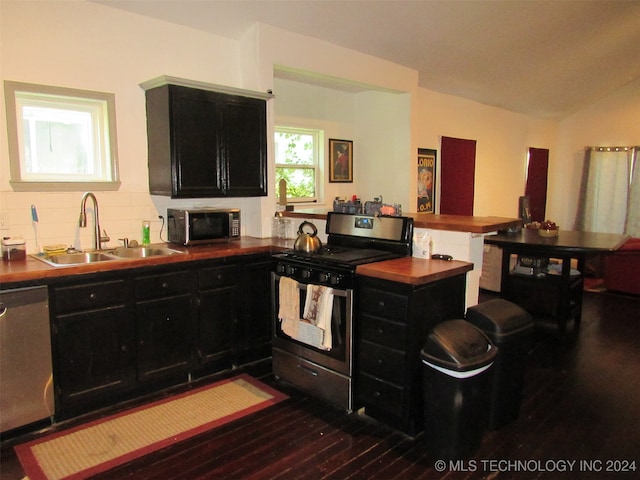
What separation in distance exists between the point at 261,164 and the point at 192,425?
7.04 feet

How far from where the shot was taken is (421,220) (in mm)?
3035

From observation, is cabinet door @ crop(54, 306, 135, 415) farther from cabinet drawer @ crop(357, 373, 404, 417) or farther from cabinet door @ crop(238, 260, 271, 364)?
cabinet drawer @ crop(357, 373, 404, 417)

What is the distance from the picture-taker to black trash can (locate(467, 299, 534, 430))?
8.13 feet

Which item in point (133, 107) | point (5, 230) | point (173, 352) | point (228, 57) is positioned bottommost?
point (173, 352)

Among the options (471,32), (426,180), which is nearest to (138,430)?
(471,32)

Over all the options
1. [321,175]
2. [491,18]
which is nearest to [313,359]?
[321,175]

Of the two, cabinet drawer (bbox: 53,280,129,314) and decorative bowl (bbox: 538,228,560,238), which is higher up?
decorative bowl (bbox: 538,228,560,238)

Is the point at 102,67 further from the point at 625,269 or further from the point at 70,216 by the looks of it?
the point at 625,269

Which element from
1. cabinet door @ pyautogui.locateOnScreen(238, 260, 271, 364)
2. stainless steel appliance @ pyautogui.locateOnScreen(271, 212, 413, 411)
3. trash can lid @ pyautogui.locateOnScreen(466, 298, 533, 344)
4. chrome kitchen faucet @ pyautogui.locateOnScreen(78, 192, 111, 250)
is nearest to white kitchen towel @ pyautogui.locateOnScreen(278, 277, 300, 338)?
stainless steel appliance @ pyautogui.locateOnScreen(271, 212, 413, 411)

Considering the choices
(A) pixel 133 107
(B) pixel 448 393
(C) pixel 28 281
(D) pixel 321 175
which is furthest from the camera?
(D) pixel 321 175

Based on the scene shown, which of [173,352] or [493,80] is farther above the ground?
[493,80]

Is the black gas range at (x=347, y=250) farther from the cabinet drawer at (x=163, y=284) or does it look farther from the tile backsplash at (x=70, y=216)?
the tile backsplash at (x=70, y=216)

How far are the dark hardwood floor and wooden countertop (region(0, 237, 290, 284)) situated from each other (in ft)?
3.20

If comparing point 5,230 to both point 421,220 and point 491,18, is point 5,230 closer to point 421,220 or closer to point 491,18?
point 421,220
